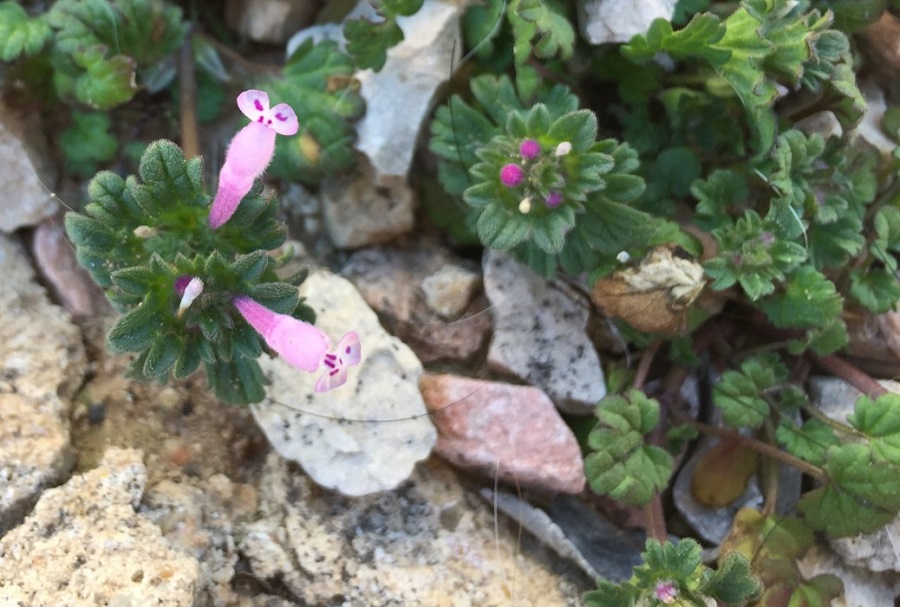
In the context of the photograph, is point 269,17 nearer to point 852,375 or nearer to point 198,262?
point 198,262

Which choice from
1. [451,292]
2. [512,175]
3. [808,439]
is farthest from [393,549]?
[808,439]

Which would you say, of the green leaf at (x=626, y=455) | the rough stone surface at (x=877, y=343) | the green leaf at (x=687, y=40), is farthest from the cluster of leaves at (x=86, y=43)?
the rough stone surface at (x=877, y=343)

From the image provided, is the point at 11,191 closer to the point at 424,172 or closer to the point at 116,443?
the point at 116,443

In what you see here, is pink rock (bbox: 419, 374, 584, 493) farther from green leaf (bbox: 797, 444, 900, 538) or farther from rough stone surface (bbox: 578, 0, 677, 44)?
rough stone surface (bbox: 578, 0, 677, 44)

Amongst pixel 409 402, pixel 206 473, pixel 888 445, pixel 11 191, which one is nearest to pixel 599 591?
pixel 409 402

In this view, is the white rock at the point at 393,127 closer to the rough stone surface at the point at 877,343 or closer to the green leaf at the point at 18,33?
the green leaf at the point at 18,33
